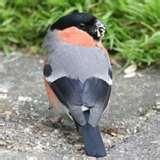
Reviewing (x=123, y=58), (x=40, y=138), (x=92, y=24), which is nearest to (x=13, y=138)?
(x=40, y=138)

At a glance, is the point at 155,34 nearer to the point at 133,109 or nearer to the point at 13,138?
the point at 133,109

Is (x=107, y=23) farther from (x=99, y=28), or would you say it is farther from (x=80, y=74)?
(x=80, y=74)

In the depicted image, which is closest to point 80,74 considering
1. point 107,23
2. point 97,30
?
point 97,30

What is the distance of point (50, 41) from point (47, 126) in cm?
58

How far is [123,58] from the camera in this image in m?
5.83

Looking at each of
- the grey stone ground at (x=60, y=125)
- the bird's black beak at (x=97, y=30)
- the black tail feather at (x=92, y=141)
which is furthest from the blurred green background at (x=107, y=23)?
the black tail feather at (x=92, y=141)

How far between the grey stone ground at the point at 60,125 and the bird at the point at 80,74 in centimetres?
16

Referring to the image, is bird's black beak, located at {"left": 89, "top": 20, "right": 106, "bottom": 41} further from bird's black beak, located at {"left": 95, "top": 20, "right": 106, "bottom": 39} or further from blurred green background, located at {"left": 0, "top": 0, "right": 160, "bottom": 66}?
blurred green background, located at {"left": 0, "top": 0, "right": 160, "bottom": 66}

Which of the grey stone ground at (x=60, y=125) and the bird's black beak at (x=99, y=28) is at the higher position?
the bird's black beak at (x=99, y=28)

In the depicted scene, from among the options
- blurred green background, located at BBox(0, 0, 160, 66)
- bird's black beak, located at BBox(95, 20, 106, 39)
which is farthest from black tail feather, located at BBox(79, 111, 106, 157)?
blurred green background, located at BBox(0, 0, 160, 66)

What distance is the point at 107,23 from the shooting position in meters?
6.02

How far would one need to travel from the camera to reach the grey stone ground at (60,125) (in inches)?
173

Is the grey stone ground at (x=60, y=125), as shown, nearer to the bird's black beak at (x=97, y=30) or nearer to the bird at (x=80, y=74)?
the bird at (x=80, y=74)

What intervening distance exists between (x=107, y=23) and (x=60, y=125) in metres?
1.42
